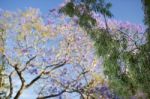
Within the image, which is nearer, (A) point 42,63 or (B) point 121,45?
(B) point 121,45

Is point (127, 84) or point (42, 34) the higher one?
point (42, 34)

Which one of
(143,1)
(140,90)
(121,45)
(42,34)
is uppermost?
(42,34)

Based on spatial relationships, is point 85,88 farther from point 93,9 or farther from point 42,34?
point 93,9

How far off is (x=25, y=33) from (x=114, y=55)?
11.0 metres

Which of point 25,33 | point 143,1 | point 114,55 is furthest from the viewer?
point 25,33

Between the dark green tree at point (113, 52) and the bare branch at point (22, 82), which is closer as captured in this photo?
the dark green tree at point (113, 52)

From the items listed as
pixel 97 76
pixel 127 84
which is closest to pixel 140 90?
pixel 127 84

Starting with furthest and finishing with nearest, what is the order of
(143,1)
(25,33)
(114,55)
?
(25,33)
(114,55)
(143,1)

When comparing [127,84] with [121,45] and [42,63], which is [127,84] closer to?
[121,45]

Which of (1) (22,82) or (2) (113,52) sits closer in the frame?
(2) (113,52)

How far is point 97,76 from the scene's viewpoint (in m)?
20.2

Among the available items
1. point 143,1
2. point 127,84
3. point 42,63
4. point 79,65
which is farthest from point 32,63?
point 143,1

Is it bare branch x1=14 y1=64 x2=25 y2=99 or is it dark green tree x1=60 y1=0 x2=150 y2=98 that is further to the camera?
bare branch x1=14 y1=64 x2=25 y2=99

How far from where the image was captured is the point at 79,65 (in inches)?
805
